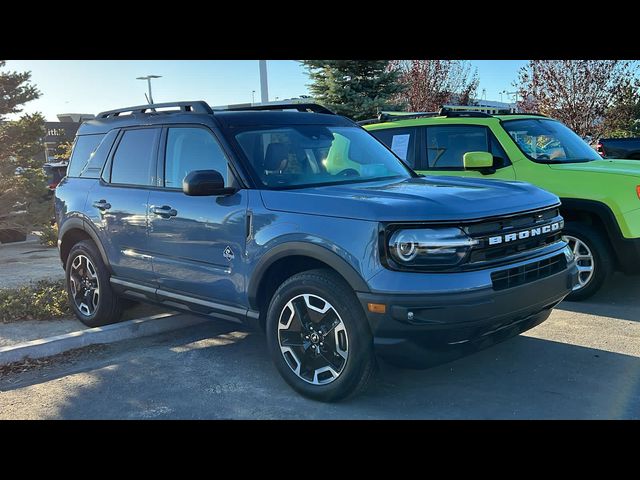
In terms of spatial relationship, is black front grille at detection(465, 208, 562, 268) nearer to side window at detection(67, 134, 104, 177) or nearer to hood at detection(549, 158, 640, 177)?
hood at detection(549, 158, 640, 177)

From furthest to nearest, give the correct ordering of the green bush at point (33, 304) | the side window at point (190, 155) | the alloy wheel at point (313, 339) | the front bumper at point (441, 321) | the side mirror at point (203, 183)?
the green bush at point (33, 304) < the side window at point (190, 155) < the side mirror at point (203, 183) < the alloy wheel at point (313, 339) < the front bumper at point (441, 321)

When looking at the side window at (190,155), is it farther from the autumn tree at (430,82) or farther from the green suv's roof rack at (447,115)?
the autumn tree at (430,82)

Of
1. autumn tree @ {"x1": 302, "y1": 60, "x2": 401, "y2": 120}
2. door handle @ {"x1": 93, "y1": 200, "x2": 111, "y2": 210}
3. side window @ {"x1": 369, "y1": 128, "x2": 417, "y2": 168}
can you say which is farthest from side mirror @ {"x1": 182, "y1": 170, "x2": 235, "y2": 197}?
autumn tree @ {"x1": 302, "y1": 60, "x2": 401, "y2": 120}

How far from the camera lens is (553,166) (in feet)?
20.7

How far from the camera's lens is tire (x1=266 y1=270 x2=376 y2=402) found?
3.57 metres

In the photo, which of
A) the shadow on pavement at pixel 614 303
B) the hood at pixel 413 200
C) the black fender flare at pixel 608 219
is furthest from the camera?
the black fender flare at pixel 608 219

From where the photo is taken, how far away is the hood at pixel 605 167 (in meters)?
5.91

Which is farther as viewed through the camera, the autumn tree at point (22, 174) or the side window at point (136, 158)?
the autumn tree at point (22, 174)

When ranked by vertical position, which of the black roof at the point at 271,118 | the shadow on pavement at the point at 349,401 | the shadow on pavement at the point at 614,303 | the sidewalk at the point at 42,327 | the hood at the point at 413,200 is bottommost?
the shadow on pavement at the point at 349,401

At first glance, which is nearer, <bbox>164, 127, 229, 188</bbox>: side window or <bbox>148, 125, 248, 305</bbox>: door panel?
<bbox>148, 125, 248, 305</bbox>: door panel

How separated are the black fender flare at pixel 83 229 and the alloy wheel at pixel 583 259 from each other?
14.7ft

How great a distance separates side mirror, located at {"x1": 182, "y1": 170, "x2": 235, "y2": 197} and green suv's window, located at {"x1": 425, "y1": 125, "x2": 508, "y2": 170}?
3.67 metres

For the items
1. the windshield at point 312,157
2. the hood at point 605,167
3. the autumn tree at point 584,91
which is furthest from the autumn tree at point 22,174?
the autumn tree at point 584,91
